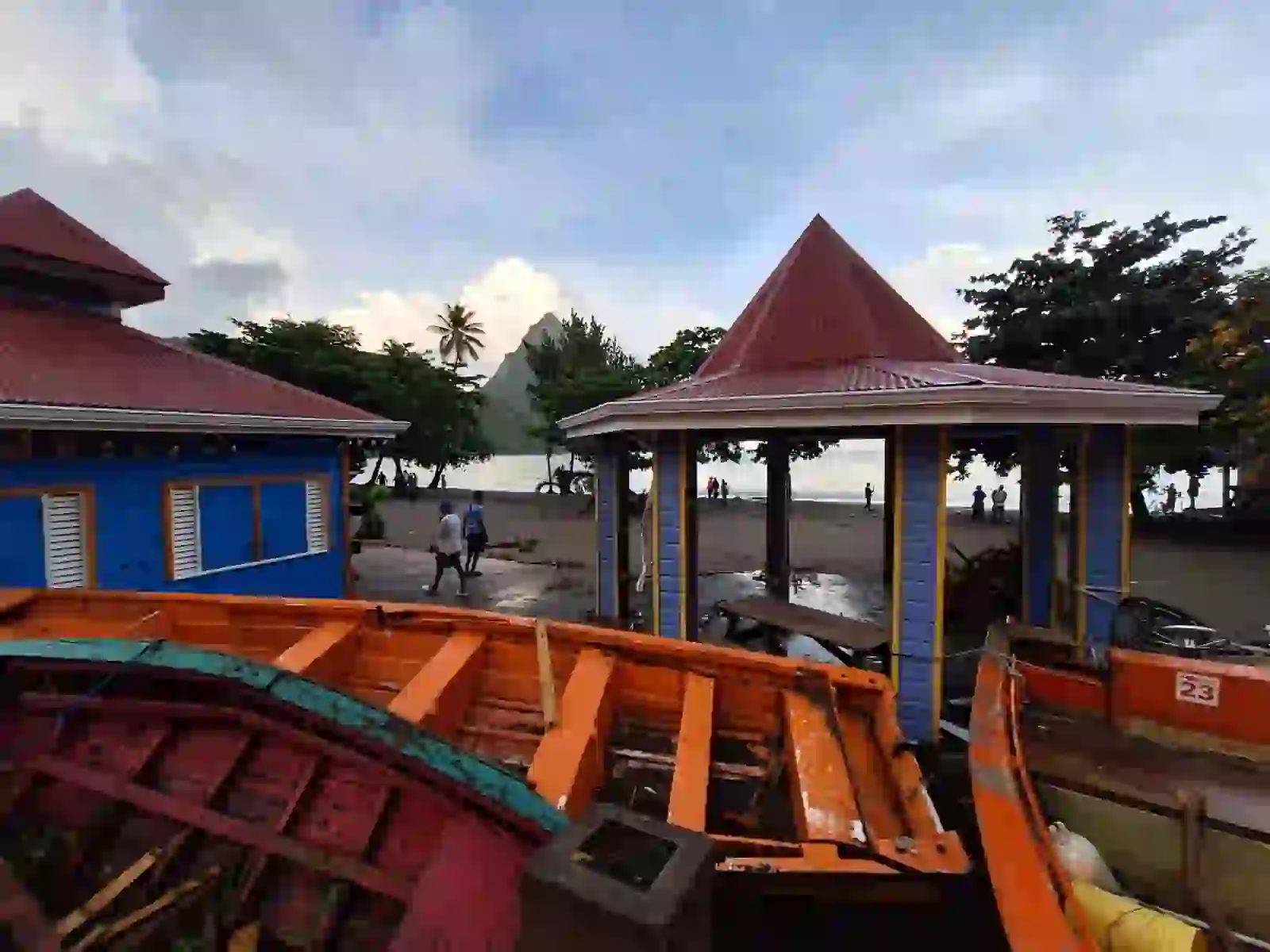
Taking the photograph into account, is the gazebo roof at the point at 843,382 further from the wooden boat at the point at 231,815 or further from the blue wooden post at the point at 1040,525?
the wooden boat at the point at 231,815

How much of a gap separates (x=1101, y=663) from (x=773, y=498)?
23.4ft

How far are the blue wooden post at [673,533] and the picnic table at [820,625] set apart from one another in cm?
111

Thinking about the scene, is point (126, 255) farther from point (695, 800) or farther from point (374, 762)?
point (695, 800)

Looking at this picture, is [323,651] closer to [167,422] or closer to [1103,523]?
[167,422]

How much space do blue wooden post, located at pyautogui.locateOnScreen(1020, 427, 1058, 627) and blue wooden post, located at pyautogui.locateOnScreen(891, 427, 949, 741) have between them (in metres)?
3.01

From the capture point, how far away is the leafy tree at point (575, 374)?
98.4 ft

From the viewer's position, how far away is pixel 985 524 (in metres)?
23.8

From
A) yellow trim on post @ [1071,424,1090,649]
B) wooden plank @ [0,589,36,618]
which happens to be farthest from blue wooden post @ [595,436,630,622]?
wooden plank @ [0,589,36,618]

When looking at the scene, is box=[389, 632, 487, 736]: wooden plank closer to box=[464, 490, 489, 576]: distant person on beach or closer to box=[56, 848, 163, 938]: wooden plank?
box=[56, 848, 163, 938]: wooden plank

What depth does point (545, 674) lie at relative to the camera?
3859mm

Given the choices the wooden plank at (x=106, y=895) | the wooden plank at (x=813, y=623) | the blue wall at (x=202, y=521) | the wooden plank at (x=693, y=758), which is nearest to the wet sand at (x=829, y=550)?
the wooden plank at (x=813, y=623)

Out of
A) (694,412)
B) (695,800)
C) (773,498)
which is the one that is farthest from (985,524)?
(695,800)

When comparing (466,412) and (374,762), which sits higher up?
(466,412)

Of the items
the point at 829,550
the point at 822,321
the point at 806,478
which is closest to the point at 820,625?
the point at 822,321
